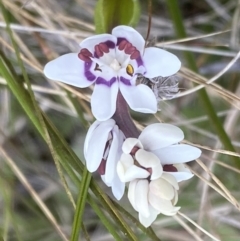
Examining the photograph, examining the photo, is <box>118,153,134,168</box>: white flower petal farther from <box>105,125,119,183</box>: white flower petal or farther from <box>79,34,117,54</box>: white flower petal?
<box>79,34,117,54</box>: white flower petal

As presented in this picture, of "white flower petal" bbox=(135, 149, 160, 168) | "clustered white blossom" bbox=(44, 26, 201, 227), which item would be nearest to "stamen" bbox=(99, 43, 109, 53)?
"clustered white blossom" bbox=(44, 26, 201, 227)

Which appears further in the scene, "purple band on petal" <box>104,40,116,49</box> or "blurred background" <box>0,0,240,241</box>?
"blurred background" <box>0,0,240,241</box>

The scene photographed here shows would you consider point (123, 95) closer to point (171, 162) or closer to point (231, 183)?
point (171, 162)

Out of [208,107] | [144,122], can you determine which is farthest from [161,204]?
[144,122]

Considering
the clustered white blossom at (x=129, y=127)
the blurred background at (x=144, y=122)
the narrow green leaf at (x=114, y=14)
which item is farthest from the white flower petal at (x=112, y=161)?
the blurred background at (x=144, y=122)

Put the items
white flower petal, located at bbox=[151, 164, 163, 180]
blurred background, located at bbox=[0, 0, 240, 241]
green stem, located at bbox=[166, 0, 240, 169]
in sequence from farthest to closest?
blurred background, located at bbox=[0, 0, 240, 241] → green stem, located at bbox=[166, 0, 240, 169] → white flower petal, located at bbox=[151, 164, 163, 180]

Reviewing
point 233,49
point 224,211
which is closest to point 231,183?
point 224,211
